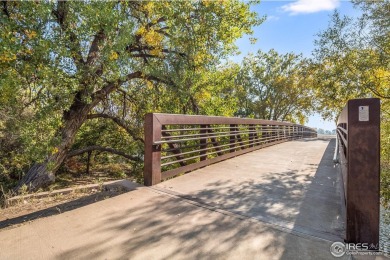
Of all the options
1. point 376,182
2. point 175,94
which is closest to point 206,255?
point 376,182

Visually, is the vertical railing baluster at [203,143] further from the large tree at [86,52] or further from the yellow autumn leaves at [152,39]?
the yellow autumn leaves at [152,39]

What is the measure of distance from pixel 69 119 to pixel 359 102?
8127 millimetres

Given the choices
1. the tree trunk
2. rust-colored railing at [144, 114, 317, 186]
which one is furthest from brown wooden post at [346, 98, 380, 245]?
the tree trunk

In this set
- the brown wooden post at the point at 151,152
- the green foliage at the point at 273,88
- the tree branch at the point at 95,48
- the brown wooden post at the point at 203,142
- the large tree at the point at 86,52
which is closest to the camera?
the brown wooden post at the point at 151,152

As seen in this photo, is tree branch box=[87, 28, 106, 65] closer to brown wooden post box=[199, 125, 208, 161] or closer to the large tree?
the large tree

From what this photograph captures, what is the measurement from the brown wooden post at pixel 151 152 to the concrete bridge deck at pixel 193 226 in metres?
0.22

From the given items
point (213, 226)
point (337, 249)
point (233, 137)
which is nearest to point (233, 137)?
point (233, 137)

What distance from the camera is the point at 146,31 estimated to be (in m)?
8.66

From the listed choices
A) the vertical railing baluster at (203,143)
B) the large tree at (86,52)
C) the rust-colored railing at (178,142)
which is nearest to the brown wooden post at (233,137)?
the rust-colored railing at (178,142)

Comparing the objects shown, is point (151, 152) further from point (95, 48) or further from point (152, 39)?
point (152, 39)

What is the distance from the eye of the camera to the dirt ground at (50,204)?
2955mm

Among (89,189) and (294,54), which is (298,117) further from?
(89,189)

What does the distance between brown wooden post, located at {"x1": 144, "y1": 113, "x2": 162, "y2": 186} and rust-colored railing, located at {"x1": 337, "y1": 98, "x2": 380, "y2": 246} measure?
2754 millimetres

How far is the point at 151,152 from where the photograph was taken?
13.1 ft
